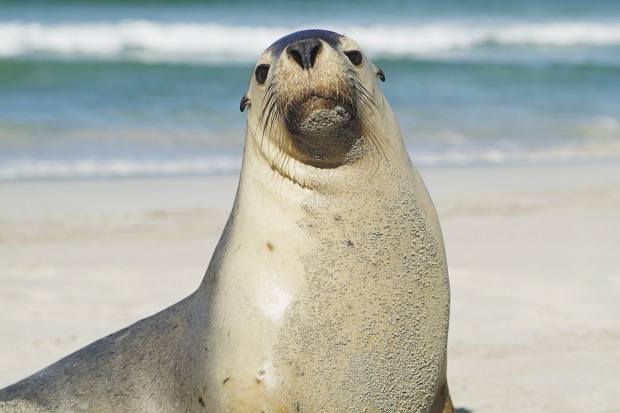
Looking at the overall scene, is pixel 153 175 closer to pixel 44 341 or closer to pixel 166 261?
pixel 166 261

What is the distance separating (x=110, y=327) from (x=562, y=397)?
265 centimetres

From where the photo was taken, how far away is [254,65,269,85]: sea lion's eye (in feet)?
10.7

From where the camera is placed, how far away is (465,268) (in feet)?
22.6

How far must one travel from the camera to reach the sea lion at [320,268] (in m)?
3.01

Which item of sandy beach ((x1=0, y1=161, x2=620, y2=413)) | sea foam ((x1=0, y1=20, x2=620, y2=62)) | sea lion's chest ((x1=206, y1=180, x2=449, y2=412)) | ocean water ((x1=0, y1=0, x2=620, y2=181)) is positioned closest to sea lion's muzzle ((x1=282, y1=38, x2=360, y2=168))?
sea lion's chest ((x1=206, y1=180, x2=449, y2=412))

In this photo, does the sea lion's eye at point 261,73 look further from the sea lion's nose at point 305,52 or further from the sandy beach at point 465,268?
the sandy beach at point 465,268

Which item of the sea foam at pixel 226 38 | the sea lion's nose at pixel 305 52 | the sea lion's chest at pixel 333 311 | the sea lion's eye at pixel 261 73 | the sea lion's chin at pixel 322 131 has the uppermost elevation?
the sea lion's nose at pixel 305 52

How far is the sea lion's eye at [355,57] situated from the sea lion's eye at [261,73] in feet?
0.89

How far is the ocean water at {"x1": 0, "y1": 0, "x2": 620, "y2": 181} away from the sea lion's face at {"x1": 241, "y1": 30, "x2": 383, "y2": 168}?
7.41 meters

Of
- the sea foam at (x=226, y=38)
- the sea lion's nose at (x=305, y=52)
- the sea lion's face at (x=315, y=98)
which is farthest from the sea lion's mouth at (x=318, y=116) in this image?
the sea foam at (x=226, y=38)

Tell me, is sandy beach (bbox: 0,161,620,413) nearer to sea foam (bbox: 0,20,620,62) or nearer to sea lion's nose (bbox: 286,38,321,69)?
sea lion's nose (bbox: 286,38,321,69)

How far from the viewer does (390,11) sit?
30000mm

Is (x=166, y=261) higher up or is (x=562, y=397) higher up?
(x=562, y=397)

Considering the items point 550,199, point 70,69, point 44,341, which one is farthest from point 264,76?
point 70,69
